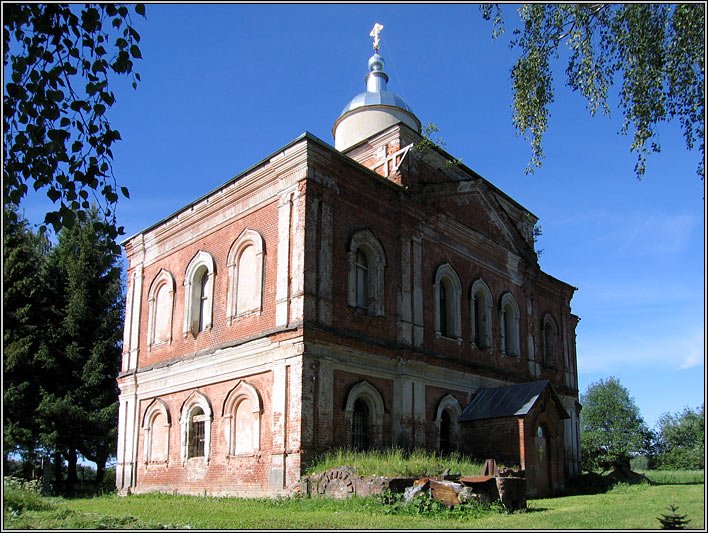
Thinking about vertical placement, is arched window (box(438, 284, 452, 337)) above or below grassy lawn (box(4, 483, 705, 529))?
above

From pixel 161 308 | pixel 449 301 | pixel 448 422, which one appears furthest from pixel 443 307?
pixel 161 308

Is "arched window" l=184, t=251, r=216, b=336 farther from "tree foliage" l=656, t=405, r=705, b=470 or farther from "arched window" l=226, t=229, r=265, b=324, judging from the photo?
"tree foliage" l=656, t=405, r=705, b=470

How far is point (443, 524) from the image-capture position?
10.8 m

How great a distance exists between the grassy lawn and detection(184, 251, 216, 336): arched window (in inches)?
233

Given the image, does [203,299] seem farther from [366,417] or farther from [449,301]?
[449,301]

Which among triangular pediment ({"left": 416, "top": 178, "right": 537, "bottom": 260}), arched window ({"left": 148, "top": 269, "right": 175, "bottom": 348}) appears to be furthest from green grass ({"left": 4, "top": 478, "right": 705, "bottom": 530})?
triangular pediment ({"left": 416, "top": 178, "right": 537, "bottom": 260})

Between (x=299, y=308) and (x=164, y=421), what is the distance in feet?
23.8

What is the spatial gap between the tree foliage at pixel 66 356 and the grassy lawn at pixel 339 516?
12.5 m

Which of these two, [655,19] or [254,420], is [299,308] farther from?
[655,19]

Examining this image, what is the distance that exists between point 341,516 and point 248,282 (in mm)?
8520

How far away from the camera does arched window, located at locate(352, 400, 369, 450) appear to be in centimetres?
1745

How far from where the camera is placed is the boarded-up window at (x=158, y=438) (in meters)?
20.7

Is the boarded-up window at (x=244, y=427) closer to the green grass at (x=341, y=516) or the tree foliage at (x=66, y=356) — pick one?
the green grass at (x=341, y=516)

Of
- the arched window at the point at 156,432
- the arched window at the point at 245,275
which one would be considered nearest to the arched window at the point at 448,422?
the arched window at the point at 245,275
